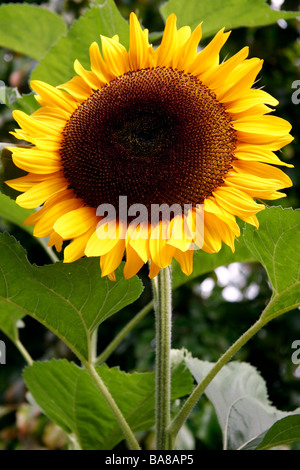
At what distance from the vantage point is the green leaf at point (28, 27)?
36.6 inches

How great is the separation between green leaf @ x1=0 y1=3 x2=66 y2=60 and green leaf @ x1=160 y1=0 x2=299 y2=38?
236mm

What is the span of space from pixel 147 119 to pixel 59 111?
10 centimetres

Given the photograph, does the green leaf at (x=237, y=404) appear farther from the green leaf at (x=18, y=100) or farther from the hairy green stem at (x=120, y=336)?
the green leaf at (x=18, y=100)

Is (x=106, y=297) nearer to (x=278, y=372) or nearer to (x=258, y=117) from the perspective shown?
(x=258, y=117)

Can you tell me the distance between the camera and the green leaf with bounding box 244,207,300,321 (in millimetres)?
613

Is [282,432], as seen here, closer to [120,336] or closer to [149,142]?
[120,336]

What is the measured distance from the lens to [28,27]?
0.94 metres

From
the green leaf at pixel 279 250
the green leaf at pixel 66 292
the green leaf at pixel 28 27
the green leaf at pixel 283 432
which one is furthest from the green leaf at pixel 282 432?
the green leaf at pixel 28 27
